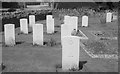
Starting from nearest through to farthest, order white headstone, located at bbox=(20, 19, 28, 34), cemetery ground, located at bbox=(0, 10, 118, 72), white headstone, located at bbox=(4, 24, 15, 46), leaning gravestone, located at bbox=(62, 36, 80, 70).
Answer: leaning gravestone, located at bbox=(62, 36, 80, 70)
cemetery ground, located at bbox=(0, 10, 118, 72)
white headstone, located at bbox=(4, 24, 15, 46)
white headstone, located at bbox=(20, 19, 28, 34)

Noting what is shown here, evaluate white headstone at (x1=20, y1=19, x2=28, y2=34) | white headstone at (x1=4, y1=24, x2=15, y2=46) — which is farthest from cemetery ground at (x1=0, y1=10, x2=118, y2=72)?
white headstone at (x1=20, y1=19, x2=28, y2=34)

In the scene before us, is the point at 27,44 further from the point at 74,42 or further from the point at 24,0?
the point at 24,0

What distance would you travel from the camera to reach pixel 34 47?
Result: 40.7ft

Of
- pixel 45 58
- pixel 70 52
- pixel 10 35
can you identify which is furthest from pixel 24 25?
pixel 70 52

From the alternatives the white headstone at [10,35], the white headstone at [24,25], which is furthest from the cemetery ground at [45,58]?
the white headstone at [24,25]

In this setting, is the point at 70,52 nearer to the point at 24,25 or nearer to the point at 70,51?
the point at 70,51

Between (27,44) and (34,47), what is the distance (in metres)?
0.92

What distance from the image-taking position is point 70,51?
27.5 feet

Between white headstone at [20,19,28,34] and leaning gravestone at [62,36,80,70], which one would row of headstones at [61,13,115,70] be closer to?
leaning gravestone at [62,36,80,70]

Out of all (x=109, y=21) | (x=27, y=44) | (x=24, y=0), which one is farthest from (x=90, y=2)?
(x=27, y=44)

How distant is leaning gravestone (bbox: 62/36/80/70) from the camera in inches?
327

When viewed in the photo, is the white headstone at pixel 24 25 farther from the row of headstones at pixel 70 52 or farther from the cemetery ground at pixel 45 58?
the row of headstones at pixel 70 52

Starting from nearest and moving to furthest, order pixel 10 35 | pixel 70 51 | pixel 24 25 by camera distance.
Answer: pixel 70 51
pixel 10 35
pixel 24 25

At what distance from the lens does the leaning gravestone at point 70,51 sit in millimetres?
8312
